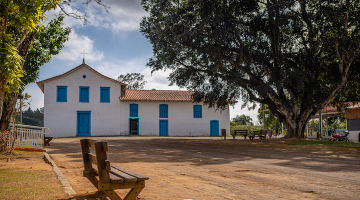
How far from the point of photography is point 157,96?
34.1 metres

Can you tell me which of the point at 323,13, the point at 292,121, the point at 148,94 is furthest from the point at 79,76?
the point at 323,13

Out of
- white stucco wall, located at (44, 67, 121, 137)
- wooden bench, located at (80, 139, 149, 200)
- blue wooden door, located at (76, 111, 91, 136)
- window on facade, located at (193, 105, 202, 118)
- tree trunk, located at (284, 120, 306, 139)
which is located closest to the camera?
wooden bench, located at (80, 139, 149, 200)

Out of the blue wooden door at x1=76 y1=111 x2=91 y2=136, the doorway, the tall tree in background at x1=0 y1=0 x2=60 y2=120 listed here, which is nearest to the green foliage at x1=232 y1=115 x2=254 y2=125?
the doorway

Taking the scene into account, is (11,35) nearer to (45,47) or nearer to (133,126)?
(45,47)

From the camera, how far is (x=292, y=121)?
1988 centimetres

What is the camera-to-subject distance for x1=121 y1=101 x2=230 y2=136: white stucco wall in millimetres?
32981

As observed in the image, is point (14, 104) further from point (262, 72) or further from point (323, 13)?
point (323, 13)

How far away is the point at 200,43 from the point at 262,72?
5.55 m

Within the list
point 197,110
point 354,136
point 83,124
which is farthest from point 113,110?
point 354,136

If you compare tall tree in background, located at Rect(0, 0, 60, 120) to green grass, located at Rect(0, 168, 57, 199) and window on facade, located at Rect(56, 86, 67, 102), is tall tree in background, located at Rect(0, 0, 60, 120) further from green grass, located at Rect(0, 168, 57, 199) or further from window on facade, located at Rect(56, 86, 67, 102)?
window on facade, located at Rect(56, 86, 67, 102)

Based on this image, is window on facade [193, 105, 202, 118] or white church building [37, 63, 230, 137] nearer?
white church building [37, 63, 230, 137]

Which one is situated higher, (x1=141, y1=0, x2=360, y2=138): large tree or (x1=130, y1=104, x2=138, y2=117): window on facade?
(x1=141, y1=0, x2=360, y2=138): large tree

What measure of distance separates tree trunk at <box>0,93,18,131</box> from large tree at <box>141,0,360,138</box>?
8.48 m


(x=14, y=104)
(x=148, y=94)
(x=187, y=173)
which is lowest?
(x=187, y=173)
